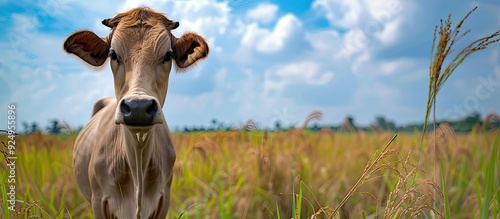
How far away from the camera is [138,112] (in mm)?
2857

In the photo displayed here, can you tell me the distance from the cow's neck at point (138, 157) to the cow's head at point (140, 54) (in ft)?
0.94

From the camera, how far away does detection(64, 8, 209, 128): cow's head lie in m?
2.91

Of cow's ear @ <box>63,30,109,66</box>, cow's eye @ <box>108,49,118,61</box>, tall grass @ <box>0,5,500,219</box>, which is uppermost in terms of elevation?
cow's ear @ <box>63,30,109,66</box>

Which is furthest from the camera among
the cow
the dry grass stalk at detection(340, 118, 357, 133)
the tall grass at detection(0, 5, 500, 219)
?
the dry grass stalk at detection(340, 118, 357, 133)

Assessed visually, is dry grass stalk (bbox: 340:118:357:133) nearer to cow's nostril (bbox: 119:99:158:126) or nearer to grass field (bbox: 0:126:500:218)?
grass field (bbox: 0:126:500:218)

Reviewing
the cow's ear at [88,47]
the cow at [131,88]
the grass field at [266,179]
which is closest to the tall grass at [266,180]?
the grass field at [266,179]

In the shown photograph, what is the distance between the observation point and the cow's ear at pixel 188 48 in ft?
12.3

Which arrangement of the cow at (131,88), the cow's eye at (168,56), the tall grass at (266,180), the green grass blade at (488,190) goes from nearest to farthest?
the green grass blade at (488,190) < the cow at (131,88) < the cow's eye at (168,56) < the tall grass at (266,180)

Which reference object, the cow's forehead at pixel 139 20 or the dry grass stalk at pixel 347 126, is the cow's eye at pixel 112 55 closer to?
the cow's forehead at pixel 139 20

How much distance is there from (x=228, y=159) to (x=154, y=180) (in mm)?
3162

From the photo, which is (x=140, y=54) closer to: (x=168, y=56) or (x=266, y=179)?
(x=168, y=56)

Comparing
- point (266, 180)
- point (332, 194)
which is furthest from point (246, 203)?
point (332, 194)

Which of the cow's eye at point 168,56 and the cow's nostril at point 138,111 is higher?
the cow's eye at point 168,56

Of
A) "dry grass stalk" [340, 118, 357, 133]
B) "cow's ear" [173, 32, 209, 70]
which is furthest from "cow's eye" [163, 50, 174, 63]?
"dry grass stalk" [340, 118, 357, 133]
